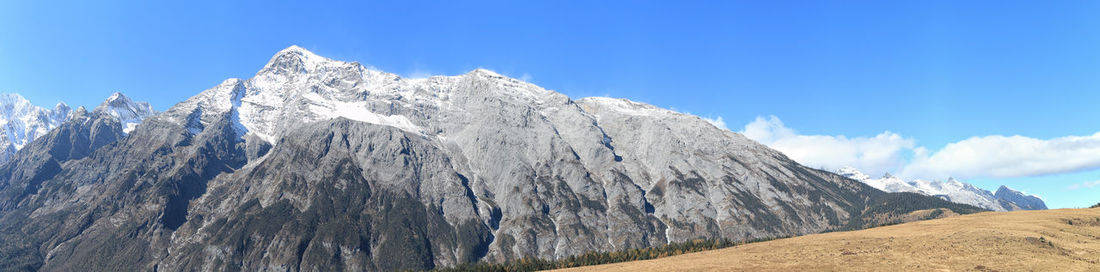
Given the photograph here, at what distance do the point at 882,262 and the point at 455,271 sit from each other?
429 feet

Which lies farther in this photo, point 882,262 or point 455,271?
point 455,271

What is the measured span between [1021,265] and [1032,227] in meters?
25.7

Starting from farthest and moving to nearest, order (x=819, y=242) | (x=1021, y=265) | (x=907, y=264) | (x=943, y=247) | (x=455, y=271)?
(x=455, y=271) < (x=819, y=242) < (x=943, y=247) < (x=907, y=264) < (x=1021, y=265)

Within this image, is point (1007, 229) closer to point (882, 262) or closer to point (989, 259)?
point (989, 259)

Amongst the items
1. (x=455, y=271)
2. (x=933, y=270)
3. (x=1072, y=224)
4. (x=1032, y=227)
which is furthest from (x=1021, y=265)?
(x=455, y=271)

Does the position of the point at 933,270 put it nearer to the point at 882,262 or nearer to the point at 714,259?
the point at 882,262

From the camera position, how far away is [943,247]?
5584cm

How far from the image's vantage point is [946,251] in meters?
54.0

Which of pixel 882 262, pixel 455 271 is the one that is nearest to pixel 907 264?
pixel 882 262

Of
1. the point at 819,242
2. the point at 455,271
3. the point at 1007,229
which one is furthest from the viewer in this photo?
the point at 455,271

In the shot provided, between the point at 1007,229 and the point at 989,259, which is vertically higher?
the point at 1007,229

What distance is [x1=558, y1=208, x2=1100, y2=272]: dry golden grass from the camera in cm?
4856

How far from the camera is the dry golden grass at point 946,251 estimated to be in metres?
48.6

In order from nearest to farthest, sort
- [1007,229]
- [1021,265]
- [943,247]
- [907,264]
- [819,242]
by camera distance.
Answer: [1021,265]
[907,264]
[943,247]
[1007,229]
[819,242]
